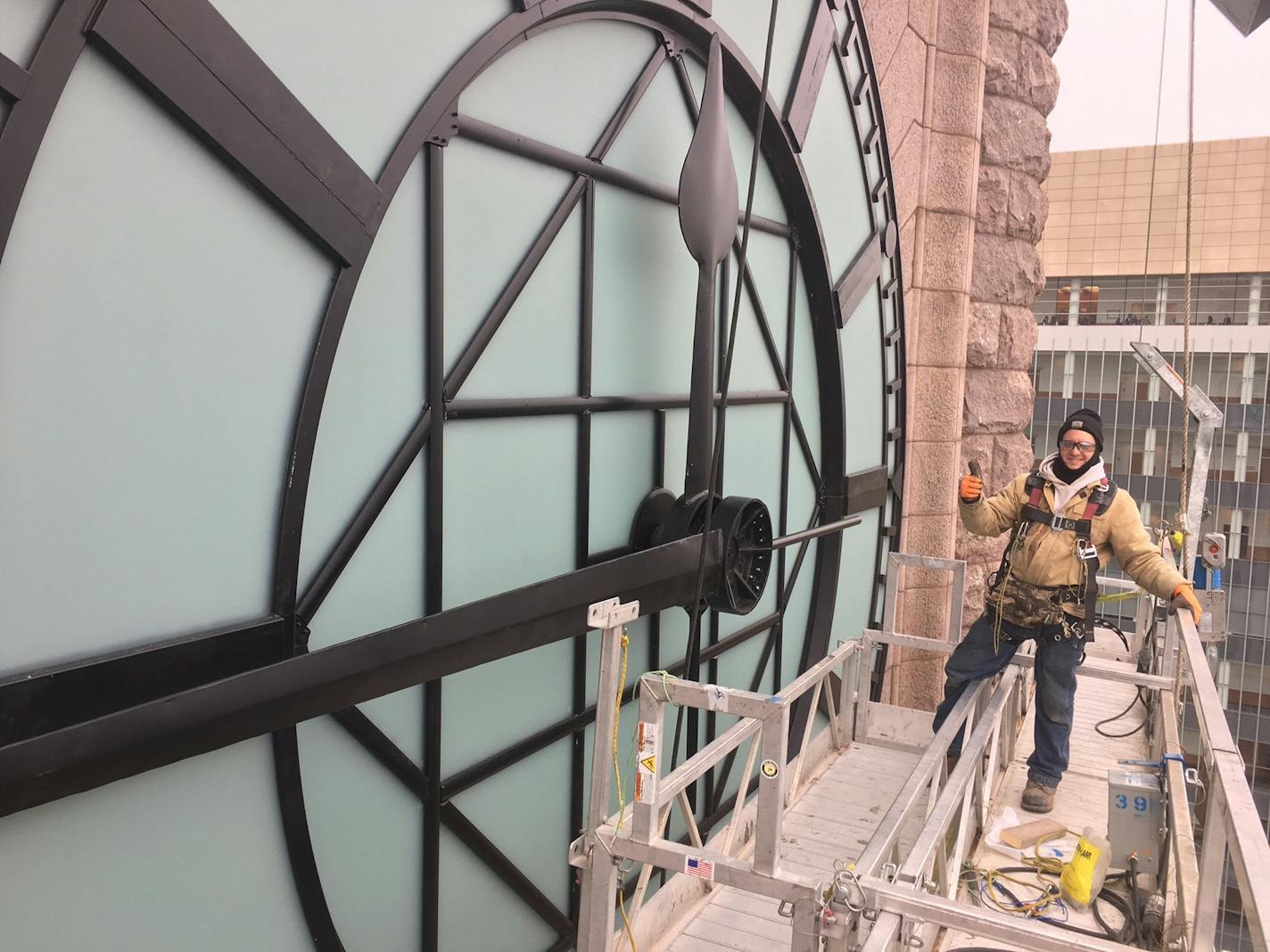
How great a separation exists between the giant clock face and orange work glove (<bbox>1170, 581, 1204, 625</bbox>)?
226 cm

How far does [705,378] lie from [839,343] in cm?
240

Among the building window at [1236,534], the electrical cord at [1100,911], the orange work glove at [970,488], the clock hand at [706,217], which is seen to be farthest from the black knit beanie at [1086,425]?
the building window at [1236,534]

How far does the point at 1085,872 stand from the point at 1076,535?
1.53 m

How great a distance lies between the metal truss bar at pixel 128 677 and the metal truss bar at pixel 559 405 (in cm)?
101

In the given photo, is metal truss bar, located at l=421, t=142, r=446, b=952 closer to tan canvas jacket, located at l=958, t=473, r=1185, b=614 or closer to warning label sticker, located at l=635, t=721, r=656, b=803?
warning label sticker, located at l=635, t=721, r=656, b=803

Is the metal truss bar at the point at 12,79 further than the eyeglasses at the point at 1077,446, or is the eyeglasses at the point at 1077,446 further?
the eyeglasses at the point at 1077,446

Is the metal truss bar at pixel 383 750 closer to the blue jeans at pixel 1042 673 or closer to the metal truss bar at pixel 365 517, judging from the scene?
the metal truss bar at pixel 365 517

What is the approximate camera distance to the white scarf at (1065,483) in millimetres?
4723

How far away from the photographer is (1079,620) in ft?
16.0

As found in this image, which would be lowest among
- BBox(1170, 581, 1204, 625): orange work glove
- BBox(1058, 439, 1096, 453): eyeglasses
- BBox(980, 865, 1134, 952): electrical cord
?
BBox(980, 865, 1134, 952): electrical cord

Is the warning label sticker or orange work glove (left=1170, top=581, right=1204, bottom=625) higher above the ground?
orange work glove (left=1170, top=581, right=1204, bottom=625)

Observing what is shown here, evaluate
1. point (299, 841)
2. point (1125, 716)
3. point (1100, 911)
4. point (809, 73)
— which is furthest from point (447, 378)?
point (1125, 716)

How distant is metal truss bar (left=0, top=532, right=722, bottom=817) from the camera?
6.74 ft

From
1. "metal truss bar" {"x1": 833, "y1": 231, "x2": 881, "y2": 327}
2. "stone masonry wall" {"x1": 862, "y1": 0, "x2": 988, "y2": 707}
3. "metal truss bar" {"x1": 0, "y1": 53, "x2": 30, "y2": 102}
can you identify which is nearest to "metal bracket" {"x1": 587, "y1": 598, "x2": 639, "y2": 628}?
"metal truss bar" {"x1": 0, "y1": 53, "x2": 30, "y2": 102}
